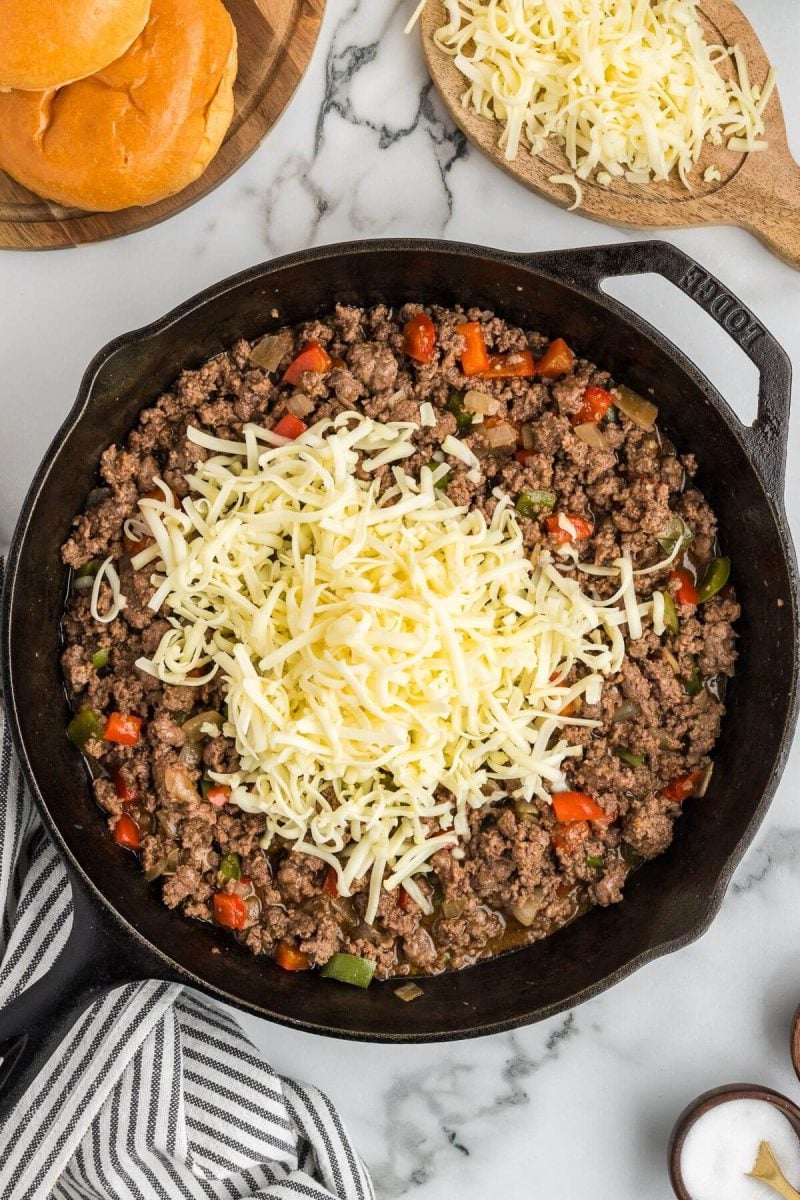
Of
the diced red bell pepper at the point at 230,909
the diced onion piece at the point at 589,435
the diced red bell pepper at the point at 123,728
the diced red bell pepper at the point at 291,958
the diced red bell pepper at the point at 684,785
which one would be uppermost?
the diced onion piece at the point at 589,435

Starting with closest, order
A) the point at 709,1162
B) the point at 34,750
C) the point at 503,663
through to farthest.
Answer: the point at 503,663, the point at 34,750, the point at 709,1162

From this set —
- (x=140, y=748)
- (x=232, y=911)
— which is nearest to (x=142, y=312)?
(x=140, y=748)

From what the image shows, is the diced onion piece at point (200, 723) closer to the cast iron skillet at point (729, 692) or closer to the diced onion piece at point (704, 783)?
the cast iron skillet at point (729, 692)

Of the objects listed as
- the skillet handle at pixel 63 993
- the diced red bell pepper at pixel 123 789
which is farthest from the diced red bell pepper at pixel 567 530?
the skillet handle at pixel 63 993

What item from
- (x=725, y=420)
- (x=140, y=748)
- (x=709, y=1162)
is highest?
(x=725, y=420)

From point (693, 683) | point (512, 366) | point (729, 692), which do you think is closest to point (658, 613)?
point (693, 683)

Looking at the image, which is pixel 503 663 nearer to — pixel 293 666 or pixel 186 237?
pixel 293 666

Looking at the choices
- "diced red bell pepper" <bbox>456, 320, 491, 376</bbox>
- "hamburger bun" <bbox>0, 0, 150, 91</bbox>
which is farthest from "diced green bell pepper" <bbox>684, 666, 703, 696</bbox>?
"hamburger bun" <bbox>0, 0, 150, 91</bbox>
